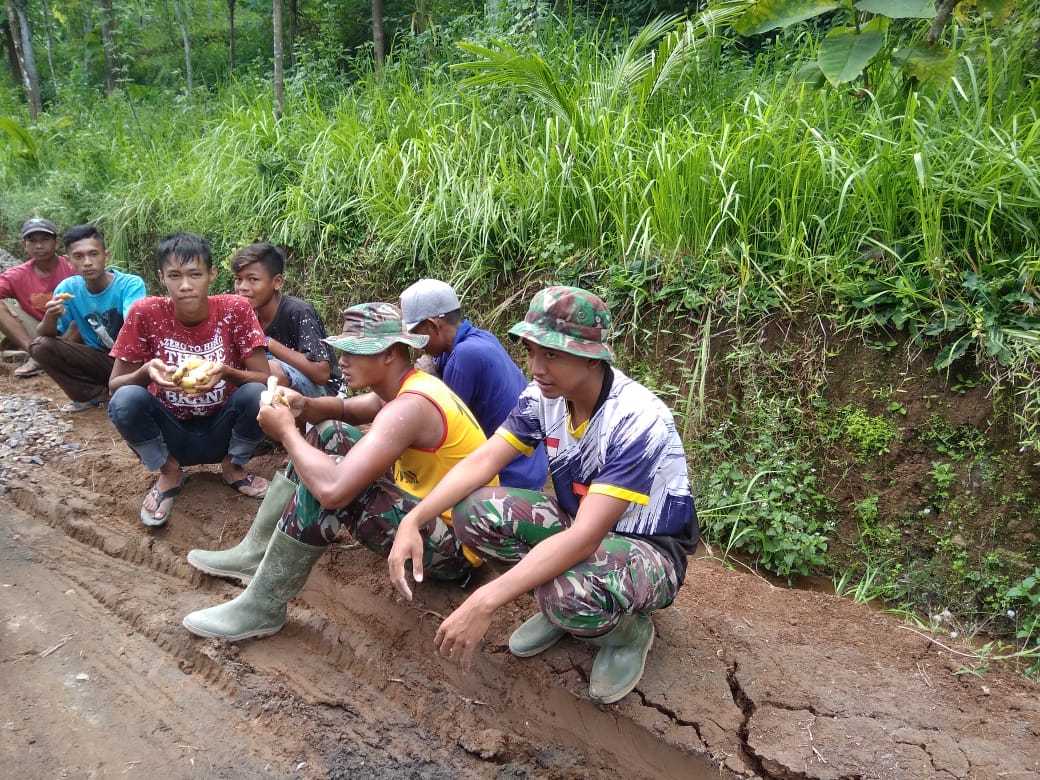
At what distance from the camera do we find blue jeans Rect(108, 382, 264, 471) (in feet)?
11.4

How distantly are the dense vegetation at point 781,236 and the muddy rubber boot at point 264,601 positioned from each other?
1822 millimetres

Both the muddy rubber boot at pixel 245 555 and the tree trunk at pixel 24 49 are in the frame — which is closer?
the muddy rubber boot at pixel 245 555

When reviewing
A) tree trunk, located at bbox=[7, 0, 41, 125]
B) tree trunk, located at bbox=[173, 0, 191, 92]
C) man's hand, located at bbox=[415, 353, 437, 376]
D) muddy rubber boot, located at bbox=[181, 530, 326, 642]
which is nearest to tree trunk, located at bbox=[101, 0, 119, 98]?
tree trunk, located at bbox=[173, 0, 191, 92]

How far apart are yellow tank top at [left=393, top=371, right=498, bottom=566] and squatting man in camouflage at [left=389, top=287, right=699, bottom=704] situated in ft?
0.60

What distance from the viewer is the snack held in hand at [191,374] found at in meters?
3.33

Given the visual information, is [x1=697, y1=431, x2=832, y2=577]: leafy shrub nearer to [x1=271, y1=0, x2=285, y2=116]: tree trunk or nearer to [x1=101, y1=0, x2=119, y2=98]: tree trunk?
[x1=271, y1=0, x2=285, y2=116]: tree trunk

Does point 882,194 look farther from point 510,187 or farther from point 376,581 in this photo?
point 376,581

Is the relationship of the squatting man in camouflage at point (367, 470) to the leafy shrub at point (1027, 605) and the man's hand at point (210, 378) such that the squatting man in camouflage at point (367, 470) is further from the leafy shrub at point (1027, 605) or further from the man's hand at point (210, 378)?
the leafy shrub at point (1027, 605)

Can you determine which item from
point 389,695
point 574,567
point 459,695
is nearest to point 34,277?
point 389,695

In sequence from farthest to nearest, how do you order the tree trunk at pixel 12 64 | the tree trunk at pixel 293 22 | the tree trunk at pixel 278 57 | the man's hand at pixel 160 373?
the tree trunk at pixel 12 64 < the tree trunk at pixel 293 22 < the tree trunk at pixel 278 57 < the man's hand at pixel 160 373

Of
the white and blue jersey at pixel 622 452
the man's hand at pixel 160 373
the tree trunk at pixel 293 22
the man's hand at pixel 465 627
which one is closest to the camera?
the man's hand at pixel 465 627

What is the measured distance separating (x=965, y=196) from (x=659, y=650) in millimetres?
2353

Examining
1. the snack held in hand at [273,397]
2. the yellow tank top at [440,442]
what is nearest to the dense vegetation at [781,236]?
the yellow tank top at [440,442]

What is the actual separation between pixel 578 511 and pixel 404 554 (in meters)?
0.58
